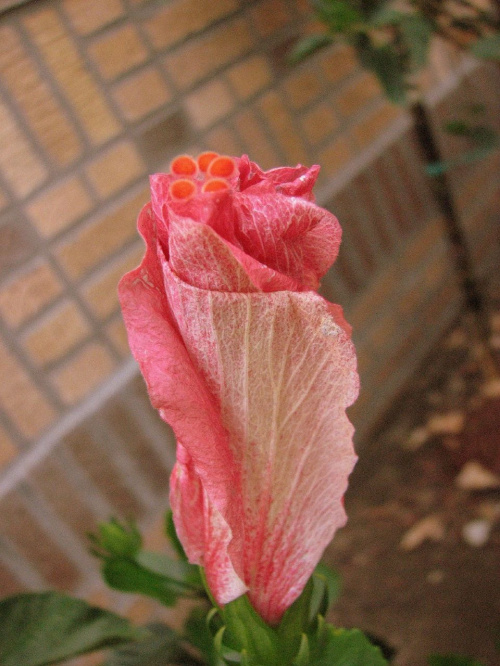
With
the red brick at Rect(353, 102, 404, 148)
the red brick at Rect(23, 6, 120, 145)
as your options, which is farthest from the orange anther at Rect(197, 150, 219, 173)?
the red brick at Rect(353, 102, 404, 148)

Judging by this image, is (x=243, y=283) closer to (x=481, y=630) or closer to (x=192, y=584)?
(x=192, y=584)

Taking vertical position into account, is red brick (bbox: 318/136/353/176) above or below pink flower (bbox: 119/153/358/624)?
below

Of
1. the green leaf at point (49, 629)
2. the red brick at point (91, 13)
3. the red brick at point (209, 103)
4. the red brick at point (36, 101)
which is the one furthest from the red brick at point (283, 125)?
the green leaf at point (49, 629)

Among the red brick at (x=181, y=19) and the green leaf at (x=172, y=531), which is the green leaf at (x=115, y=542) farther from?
the red brick at (x=181, y=19)

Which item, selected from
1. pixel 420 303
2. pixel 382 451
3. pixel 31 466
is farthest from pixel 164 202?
pixel 420 303

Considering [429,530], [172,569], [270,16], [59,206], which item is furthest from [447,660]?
[270,16]

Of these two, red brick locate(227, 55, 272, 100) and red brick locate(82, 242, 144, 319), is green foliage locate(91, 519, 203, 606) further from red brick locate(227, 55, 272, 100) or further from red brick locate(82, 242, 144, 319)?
red brick locate(227, 55, 272, 100)
